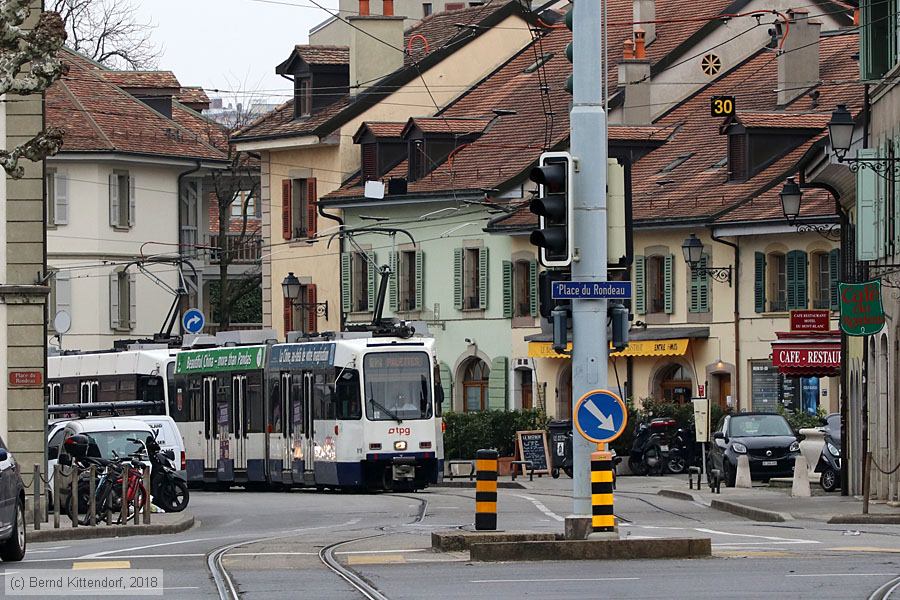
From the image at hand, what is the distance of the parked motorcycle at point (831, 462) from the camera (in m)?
38.2

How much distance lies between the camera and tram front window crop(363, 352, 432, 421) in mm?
41875

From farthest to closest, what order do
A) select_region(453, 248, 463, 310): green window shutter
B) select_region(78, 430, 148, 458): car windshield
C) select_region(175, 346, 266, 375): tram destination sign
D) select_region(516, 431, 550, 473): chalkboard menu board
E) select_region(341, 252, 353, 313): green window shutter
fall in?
select_region(341, 252, 353, 313): green window shutter
select_region(453, 248, 463, 310): green window shutter
select_region(516, 431, 550, 473): chalkboard menu board
select_region(175, 346, 266, 375): tram destination sign
select_region(78, 430, 148, 458): car windshield

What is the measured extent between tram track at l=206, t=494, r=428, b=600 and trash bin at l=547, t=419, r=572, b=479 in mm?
24225

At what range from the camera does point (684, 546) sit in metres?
20.4

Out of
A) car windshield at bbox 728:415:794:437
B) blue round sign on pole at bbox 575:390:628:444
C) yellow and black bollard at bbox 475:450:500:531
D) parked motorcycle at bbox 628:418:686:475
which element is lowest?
parked motorcycle at bbox 628:418:686:475

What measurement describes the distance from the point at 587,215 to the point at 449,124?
142 ft

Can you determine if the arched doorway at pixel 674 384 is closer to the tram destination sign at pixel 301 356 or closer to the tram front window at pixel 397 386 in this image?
the tram destination sign at pixel 301 356

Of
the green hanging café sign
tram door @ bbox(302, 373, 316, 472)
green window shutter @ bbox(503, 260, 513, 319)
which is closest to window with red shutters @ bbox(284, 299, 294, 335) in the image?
green window shutter @ bbox(503, 260, 513, 319)

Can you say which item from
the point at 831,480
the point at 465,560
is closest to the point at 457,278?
the point at 831,480

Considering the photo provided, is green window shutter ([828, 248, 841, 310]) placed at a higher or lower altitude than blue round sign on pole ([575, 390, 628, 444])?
higher

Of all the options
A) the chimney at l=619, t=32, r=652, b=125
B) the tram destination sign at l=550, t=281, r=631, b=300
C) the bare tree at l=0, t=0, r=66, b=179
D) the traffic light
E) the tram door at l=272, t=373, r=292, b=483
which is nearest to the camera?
the tram destination sign at l=550, t=281, r=631, b=300

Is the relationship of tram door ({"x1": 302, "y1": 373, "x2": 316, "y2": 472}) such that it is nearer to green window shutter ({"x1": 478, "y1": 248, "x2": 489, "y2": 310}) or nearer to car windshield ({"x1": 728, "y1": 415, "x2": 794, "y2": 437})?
car windshield ({"x1": 728, "y1": 415, "x2": 794, "y2": 437})

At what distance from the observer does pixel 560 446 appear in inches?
2044

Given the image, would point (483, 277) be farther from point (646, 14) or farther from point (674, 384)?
point (646, 14)
